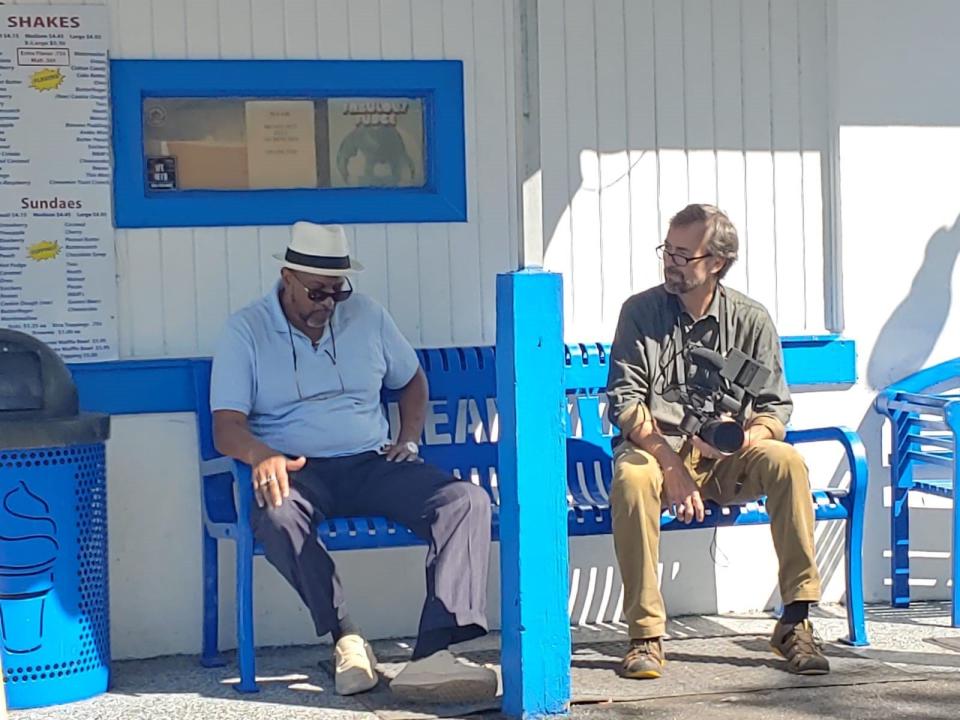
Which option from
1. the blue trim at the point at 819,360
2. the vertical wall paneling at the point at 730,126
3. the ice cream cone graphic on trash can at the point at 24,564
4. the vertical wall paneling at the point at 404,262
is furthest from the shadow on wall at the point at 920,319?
the ice cream cone graphic on trash can at the point at 24,564

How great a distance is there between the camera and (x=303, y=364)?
5.58 m

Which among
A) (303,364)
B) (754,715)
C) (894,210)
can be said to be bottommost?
(754,715)

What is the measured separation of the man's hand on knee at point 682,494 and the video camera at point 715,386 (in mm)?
216

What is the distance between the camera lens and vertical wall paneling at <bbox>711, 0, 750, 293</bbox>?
20.8 ft

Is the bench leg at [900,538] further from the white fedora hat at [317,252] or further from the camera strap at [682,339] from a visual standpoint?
the white fedora hat at [317,252]

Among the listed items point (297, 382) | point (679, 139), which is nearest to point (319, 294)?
point (297, 382)

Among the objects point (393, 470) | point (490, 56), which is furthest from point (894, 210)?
point (393, 470)

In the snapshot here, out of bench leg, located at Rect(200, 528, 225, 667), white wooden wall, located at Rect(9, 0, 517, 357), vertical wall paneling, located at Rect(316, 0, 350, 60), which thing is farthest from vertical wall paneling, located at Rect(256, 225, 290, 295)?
bench leg, located at Rect(200, 528, 225, 667)

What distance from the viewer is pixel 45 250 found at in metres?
5.71

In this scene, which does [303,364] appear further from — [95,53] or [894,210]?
[894,210]

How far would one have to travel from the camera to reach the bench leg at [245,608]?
5203 millimetres

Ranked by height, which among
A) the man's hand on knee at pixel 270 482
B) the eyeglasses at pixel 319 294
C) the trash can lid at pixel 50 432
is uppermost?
the eyeglasses at pixel 319 294

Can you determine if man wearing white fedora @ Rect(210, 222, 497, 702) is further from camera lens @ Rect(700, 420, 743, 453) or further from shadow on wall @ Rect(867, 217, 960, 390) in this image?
shadow on wall @ Rect(867, 217, 960, 390)

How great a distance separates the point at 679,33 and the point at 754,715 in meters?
2.64
